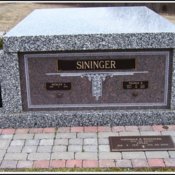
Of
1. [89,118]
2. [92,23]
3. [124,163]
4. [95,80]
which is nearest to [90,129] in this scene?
[89,118]

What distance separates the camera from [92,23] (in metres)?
5.20

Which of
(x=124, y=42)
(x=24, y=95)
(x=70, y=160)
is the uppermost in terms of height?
(x=124, y=42)

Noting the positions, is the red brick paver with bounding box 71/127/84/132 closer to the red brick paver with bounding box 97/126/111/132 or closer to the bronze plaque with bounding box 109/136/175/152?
the red brick paver with bounding box 97/126/111/132

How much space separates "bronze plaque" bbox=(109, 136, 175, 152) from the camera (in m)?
4.25

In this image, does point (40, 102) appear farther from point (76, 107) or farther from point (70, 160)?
point (70, 160)

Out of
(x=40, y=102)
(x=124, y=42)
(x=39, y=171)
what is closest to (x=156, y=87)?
(x=124, y=42)

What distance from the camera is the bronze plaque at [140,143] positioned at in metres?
4.25

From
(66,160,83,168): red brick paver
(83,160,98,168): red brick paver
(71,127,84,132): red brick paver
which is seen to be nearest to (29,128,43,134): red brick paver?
(71,127,84,132): red brick paver

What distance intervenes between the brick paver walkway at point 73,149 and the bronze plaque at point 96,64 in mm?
803

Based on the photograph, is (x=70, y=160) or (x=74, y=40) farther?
(x=74, y=40)

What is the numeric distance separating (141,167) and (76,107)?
53.6 inches

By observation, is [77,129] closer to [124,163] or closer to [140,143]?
[140,143]

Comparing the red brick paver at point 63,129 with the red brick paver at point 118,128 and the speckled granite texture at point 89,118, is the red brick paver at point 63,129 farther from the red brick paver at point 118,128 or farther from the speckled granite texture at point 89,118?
the red brick paver at point 118,128

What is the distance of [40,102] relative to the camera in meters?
4.88
